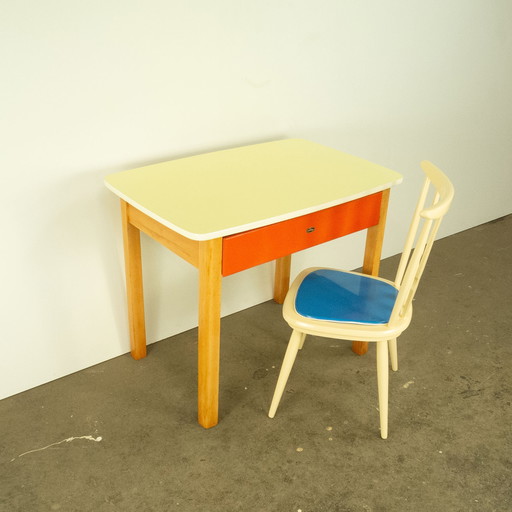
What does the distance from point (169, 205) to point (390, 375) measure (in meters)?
1.04

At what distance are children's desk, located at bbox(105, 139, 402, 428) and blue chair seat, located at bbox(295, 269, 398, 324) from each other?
0.54ft

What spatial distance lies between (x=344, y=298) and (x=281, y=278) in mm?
685

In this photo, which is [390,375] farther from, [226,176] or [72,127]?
[72,127]

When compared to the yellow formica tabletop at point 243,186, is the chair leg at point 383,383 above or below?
below

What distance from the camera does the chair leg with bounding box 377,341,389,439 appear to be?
1876mm

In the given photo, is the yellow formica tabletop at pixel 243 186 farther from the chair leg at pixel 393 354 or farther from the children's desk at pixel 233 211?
the chair leg at pixel 393 354

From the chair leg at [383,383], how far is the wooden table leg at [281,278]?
75 centimetres

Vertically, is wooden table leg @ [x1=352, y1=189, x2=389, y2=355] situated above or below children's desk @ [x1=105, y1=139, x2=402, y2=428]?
below

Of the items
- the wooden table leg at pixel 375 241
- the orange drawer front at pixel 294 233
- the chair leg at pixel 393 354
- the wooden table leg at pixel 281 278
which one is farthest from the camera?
the wooden table leg at pixel 281 278

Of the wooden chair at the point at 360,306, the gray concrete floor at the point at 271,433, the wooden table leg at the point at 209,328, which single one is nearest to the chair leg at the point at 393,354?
the gray concrete floor at the point at 271,433

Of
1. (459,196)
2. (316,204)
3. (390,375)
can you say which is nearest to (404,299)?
(316,204)

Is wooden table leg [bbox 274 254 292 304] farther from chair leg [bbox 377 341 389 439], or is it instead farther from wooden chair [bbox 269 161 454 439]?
chair leg [bbox 377 341 389 439]

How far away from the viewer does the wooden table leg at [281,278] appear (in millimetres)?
2545

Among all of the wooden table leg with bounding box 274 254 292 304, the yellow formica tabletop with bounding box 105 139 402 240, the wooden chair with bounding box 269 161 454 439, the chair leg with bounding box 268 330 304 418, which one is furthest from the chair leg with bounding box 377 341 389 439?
the wooden table leg with bounding box 274 254 292 304
